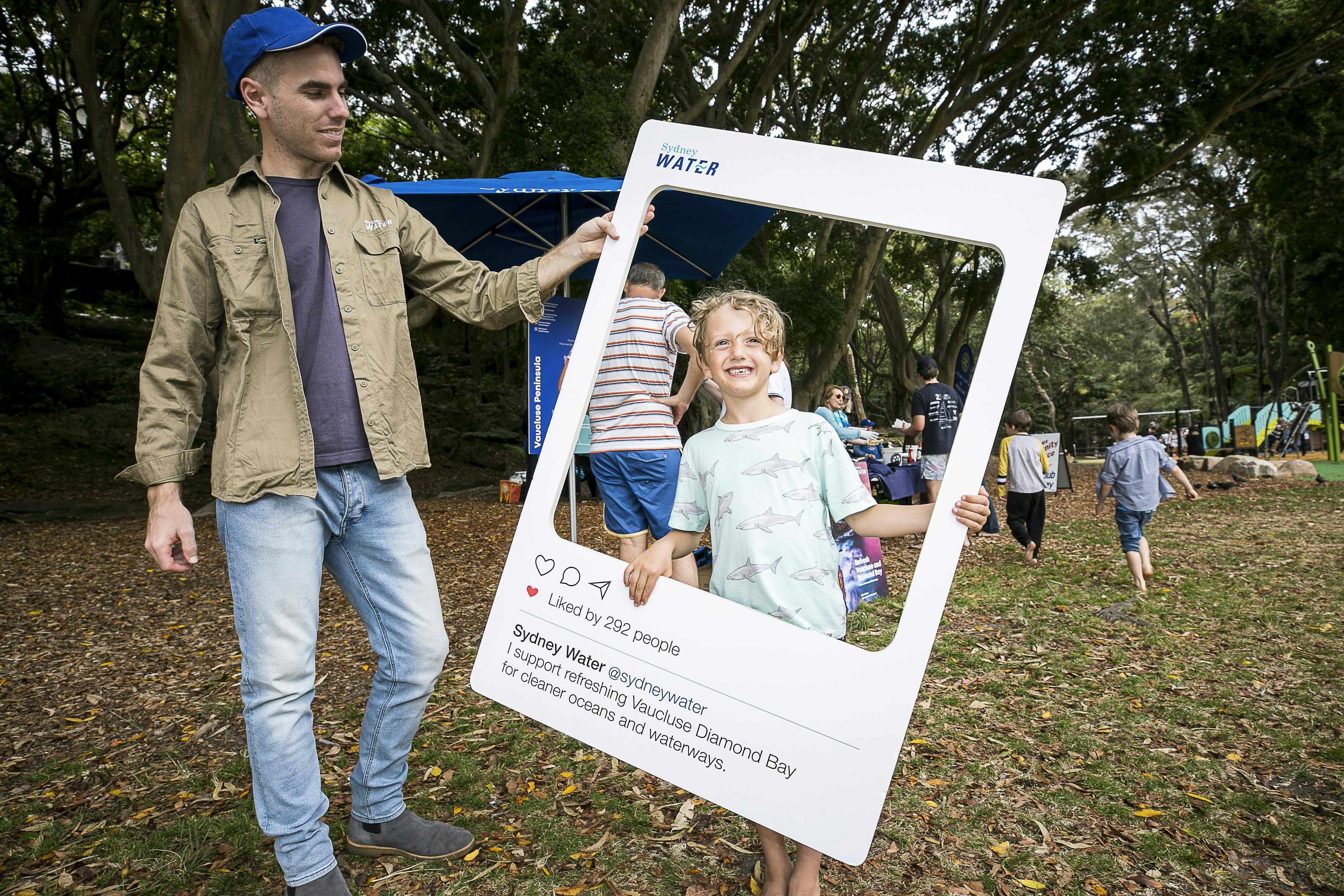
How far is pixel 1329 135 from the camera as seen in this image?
41.1ft

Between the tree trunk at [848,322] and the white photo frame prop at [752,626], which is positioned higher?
the tree trunk at [848,322]

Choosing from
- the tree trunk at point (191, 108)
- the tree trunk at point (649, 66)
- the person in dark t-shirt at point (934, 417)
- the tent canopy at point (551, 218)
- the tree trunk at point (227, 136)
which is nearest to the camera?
the tent canopy at point (551, 218)

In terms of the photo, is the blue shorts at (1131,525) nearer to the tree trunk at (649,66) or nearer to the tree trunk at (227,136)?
the tree trunk at (649,66)

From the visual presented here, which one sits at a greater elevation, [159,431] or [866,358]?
[866,358]

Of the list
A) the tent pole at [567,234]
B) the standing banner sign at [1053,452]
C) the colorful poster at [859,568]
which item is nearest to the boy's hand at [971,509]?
the tent pole at [567,234]

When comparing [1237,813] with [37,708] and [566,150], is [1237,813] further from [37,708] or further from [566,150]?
[566,150]

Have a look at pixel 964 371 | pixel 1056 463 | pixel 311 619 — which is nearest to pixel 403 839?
pixel 311 619

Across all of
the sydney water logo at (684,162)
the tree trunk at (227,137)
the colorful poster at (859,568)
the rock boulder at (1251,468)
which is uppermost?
the tree trunk at (227,137)

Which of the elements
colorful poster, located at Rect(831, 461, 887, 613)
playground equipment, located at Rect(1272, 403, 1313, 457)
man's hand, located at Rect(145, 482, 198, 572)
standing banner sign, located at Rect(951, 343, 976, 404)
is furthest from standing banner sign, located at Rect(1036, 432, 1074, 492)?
man's hand, located at Rect(145, 482, 198, 572)

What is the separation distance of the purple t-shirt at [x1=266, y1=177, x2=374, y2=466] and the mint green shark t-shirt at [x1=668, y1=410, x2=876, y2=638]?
855 mm

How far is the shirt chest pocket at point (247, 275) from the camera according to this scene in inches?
73.1

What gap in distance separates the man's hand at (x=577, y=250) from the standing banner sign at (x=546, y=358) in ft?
10.0

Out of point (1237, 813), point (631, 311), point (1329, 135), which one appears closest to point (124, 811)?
point (631, 311)

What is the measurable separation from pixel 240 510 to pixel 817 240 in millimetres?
13792
